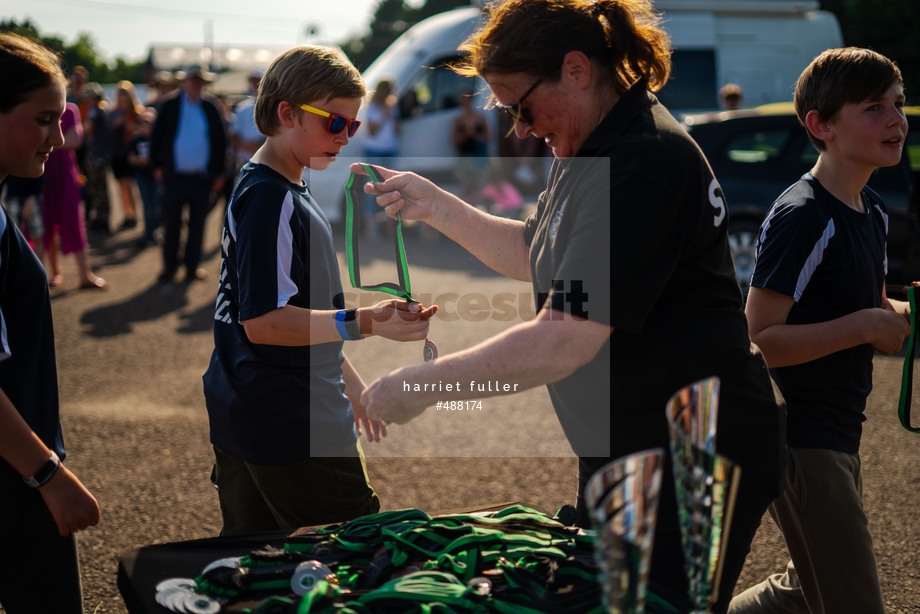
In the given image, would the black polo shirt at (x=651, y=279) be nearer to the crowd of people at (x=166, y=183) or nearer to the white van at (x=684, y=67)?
the crowd of people at (x=166, y=183)

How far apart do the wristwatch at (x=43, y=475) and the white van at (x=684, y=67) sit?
34.3ft

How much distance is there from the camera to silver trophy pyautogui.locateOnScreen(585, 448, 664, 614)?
1081 mm

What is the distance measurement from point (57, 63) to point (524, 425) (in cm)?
368

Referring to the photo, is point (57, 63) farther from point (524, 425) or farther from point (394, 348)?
point (394, 348)

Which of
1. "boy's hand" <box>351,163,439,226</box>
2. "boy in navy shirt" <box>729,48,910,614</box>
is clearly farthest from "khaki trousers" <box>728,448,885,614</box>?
"boy's hand" <box>351,163,439,226</box>

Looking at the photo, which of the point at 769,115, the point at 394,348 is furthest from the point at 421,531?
the point at 769,115

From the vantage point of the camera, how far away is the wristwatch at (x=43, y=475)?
181cm

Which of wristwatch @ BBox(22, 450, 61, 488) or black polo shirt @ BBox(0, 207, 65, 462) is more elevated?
Answer: black polo shirt @ BBox(0, 207, 65, 462)

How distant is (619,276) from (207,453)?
376 cm

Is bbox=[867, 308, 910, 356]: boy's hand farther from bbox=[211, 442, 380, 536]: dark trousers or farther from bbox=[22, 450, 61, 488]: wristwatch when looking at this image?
→ bbox=[22, 450, 61, 488]: wristwatch

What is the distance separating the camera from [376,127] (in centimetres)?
1155

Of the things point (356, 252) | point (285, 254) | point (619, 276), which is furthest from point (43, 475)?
point (619, 276)

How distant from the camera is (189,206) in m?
8.82

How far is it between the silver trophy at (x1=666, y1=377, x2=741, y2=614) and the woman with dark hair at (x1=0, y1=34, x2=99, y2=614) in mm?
1332
